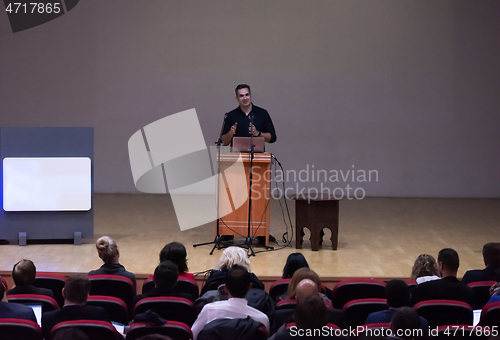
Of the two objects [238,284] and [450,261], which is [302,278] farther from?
[450,261]

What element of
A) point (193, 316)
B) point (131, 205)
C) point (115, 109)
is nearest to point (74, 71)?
point (115, 109)

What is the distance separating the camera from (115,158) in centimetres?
982

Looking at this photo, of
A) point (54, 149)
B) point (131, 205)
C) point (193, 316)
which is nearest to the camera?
point (193, 316)

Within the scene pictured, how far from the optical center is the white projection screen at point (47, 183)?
5.83 metres

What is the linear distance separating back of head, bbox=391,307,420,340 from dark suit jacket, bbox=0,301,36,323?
1.81 metres

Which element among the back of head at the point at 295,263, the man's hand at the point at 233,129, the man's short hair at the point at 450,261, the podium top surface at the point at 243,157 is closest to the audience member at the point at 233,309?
the back of head at the point at 295,263

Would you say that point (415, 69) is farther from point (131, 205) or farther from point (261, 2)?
point (131, 205)

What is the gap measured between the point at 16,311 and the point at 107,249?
3.18ft

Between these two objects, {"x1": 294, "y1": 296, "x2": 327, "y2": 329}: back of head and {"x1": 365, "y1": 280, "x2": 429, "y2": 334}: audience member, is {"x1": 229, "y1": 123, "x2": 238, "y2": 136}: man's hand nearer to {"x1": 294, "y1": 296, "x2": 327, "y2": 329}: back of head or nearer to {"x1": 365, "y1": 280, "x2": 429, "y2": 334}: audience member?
{"x1": 365, "y1": 280, "x2": 429, "y2": 334}: audience member

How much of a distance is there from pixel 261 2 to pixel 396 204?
150 inches

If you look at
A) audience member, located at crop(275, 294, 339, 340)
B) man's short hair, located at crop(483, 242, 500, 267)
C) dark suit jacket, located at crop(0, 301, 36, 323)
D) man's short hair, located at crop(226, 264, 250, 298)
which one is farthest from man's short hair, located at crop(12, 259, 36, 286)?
man's short hair, located at crop(483, 242, 500, 267)

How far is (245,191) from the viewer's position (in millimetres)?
5742
